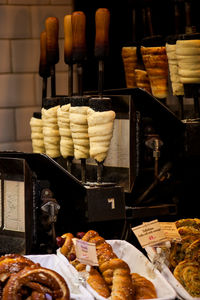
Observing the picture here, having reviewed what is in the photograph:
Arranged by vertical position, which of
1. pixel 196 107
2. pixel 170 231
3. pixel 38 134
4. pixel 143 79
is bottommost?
pixel 170 231

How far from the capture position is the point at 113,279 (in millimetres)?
1782

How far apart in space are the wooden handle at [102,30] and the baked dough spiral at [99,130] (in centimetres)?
25

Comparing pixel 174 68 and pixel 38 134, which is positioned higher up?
pixel 174 68

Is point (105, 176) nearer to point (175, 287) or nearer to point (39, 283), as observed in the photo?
point (175, 287)

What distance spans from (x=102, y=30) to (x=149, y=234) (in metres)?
0.86

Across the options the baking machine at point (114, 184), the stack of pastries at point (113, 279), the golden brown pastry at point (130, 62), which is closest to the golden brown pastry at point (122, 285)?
the stack of pastries at point (113, 279)

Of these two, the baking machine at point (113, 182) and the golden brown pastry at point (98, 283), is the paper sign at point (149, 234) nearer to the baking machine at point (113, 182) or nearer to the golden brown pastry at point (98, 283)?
the golden brown pastry at point (98, 283)

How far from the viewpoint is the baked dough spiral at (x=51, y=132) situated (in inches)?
107

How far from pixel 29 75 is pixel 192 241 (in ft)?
6.02

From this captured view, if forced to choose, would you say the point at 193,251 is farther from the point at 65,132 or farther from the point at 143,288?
the point at 65,132

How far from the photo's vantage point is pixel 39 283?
161 cm

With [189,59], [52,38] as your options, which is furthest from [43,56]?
[189,59]

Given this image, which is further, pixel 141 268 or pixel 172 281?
pixel 141 268

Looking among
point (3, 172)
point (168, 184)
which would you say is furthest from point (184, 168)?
point (3, 172)
